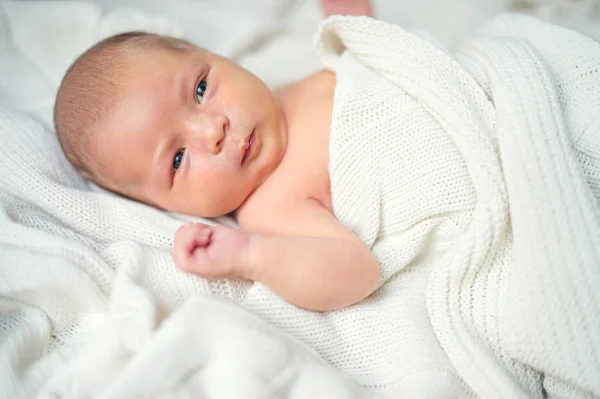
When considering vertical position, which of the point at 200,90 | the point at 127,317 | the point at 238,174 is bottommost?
the point at 127,317

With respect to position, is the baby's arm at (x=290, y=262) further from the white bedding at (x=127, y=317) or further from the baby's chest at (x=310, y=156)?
the baby's chest at (x=310, y=156)

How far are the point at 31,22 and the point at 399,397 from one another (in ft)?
3.97

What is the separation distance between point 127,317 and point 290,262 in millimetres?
265

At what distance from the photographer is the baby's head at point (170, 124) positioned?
3.71ft

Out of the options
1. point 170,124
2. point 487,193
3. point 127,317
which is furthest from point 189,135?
point 487,193

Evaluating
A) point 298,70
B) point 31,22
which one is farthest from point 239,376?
point 31,22

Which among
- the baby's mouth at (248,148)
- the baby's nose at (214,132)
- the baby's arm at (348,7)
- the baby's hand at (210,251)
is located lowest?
the baby's hand at (210,251)

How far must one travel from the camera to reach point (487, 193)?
1019mm

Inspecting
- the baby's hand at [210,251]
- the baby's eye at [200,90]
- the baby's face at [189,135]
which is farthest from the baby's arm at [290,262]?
the baby's eye at [200,90]

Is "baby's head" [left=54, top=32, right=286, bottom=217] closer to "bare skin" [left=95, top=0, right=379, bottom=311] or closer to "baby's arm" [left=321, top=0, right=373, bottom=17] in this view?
"bare skin" [left=95, top=0, right=379, bottom=311]

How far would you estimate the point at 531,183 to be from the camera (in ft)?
3.29

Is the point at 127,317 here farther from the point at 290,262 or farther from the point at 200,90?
the point at 200,90

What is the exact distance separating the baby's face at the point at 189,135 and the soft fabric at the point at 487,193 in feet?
0.48

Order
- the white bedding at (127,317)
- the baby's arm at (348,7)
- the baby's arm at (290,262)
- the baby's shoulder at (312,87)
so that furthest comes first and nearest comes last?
the baby's arm at (348,7), the baby's shoulder at (312,87), the baby's arm at (290,262), the white bedding at (127,317)
